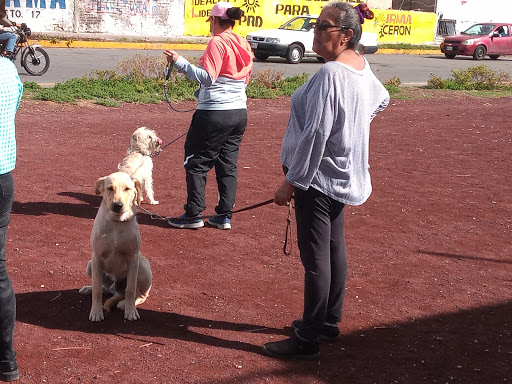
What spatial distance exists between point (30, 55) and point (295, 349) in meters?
13.4

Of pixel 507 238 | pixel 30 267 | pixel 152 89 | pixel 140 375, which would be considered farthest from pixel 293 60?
pixel 140 375

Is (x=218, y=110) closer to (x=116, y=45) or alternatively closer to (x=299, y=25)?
(x=299, y=25)

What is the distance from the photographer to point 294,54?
24.0 m

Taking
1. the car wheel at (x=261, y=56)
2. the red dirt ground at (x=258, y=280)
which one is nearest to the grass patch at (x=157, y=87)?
the red dirt ground at (x=258, y=280)

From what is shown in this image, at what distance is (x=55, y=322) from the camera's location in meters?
4.86

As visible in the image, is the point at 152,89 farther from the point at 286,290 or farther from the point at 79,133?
the point at 286,290

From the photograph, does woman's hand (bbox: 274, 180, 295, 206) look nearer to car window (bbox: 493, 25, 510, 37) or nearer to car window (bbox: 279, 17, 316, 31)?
car window (bbox: 279, 17, 316, 31)

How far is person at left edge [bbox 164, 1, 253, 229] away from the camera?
20.7ft

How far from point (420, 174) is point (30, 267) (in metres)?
5.60

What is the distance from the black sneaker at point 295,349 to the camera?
4.40 meters

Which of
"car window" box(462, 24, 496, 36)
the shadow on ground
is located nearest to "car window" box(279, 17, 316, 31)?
"car window" box(462, 24, 496, 36)

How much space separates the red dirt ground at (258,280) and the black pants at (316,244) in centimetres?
33

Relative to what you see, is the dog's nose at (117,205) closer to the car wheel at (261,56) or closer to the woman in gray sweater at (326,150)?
the woman in gray sweater at (326,150)

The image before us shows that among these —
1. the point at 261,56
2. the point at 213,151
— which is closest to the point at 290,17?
the point at 261,56
